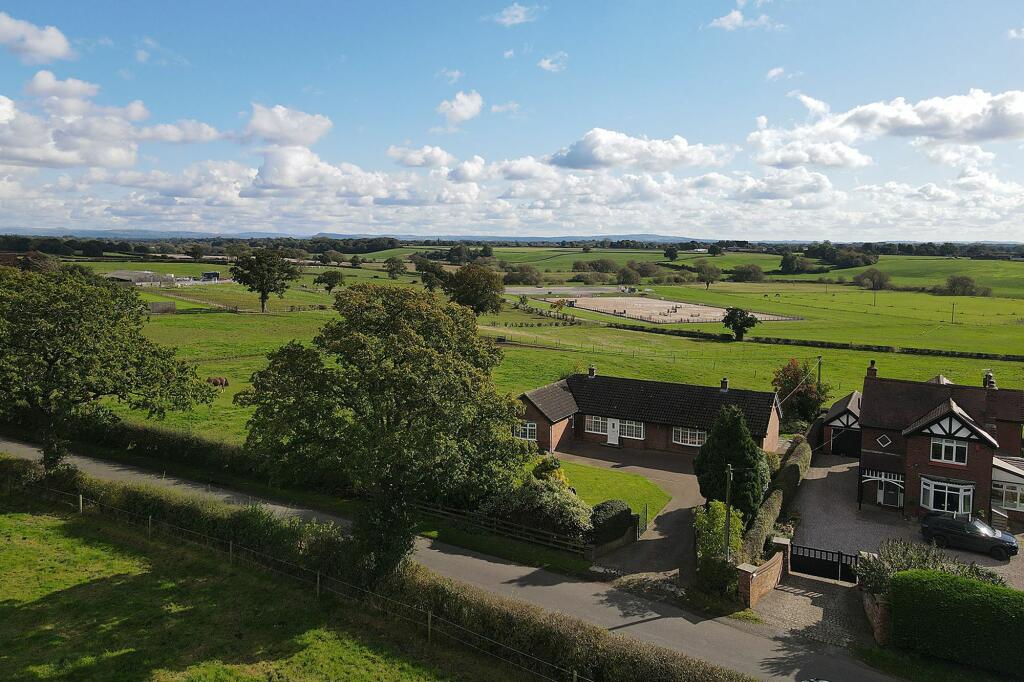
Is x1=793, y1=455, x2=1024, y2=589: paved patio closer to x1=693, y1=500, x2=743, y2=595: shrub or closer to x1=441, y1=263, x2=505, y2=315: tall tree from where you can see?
x1=693, y1=500, x2=743, y2=595: shrub

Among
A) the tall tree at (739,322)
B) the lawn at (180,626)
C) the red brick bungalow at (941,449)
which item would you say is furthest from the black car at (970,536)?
the tall tree at (739,322)

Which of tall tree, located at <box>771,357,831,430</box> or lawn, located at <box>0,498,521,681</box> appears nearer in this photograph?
lawn, located at <box>0,498,521,681</box>

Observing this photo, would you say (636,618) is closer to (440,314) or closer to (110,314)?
(440,314)

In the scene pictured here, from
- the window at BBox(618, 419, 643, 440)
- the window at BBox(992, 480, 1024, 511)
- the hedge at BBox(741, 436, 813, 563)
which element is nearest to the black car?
the window at BBox(992, 480, 1024, 511)

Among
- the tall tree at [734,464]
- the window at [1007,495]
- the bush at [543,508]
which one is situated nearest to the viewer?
the bush at [543,508]

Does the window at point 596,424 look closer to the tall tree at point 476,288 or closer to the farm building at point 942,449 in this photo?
the farm building at point 942,449

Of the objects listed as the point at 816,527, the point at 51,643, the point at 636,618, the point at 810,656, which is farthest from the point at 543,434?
the point at 51,643

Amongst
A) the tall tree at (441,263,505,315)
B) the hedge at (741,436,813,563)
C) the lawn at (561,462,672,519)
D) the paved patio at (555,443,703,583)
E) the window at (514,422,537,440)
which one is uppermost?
the tall tree at (441,263,505,315)
